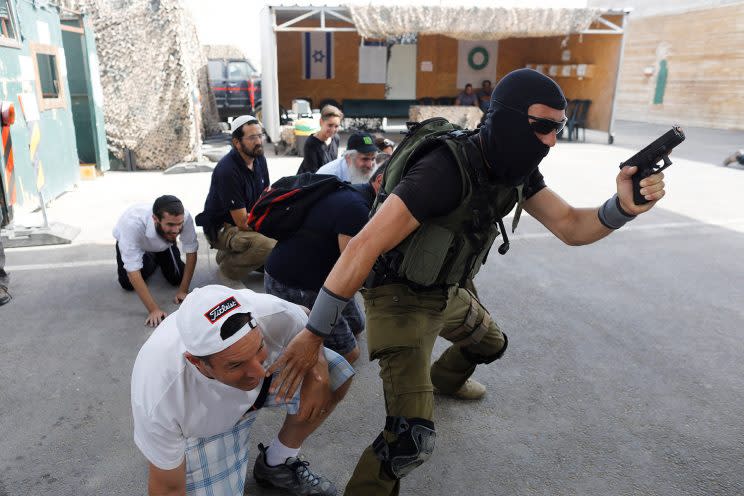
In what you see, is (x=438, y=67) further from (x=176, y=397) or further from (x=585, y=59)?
(x=176, y=397)

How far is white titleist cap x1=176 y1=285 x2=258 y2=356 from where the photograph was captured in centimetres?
157

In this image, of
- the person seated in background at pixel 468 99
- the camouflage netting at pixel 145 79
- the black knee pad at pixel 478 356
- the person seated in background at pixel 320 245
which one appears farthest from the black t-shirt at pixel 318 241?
the person seated in background at pixel 468 99

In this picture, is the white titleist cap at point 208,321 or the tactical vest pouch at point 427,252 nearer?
the white titleist cap at point 208,321

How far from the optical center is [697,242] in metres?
5.73

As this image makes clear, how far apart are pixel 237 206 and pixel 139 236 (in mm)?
717

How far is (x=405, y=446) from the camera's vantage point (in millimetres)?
1930

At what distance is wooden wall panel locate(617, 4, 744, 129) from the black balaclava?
1795cm

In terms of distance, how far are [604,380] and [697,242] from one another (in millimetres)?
3330

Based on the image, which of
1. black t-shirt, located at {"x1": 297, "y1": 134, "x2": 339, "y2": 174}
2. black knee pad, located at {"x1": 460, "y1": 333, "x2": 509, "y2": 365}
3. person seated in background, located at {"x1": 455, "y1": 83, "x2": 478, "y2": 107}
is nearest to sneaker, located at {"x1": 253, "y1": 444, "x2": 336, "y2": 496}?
black knee pad, located at {"x1": 460, "y1": 333, "x2": 509, "y2": 365}

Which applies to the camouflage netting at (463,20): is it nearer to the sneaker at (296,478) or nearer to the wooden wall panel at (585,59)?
the wooden wall panel at (585,59)

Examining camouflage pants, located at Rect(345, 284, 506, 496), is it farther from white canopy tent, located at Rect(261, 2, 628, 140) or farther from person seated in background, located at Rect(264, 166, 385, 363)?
white canopy tent, located at Rect(261, 2, 628, 140)

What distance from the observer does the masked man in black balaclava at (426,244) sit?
68.2 inches

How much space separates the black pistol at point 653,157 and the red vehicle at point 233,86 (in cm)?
1470

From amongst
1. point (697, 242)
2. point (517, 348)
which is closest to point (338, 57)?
point (697, 242)
